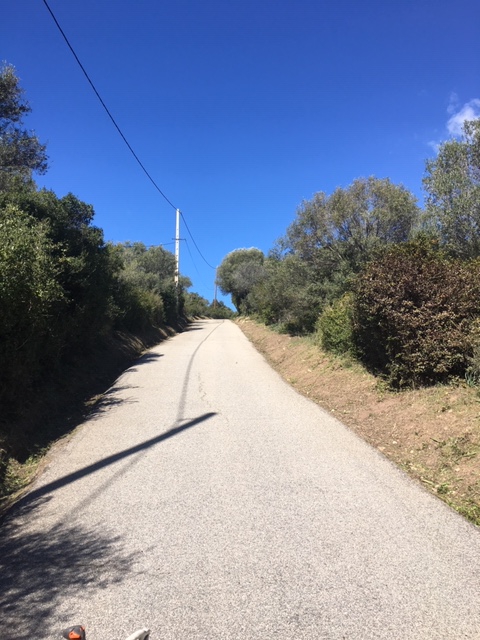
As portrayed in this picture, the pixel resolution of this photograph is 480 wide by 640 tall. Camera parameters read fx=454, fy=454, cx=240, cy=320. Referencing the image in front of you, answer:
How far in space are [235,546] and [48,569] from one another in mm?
1516

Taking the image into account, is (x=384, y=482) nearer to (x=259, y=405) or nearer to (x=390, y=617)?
(x=390, y=617)

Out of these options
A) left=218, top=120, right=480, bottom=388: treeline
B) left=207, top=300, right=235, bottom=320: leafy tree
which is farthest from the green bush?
left=207, top=300, right=235, bottom=320: leafy tree

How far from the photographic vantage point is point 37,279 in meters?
7.59

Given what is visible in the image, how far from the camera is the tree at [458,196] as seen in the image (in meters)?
12.1

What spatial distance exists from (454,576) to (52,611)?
2909 mm

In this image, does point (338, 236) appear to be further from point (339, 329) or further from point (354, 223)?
point (339, 329)

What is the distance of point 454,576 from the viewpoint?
11.2ft

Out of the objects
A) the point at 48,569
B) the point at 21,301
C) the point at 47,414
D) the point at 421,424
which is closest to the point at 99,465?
the point at 48,569

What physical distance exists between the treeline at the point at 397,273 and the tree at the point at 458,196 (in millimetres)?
27

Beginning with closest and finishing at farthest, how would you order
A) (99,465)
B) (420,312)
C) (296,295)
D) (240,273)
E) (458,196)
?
(99,465) < (420,312) < (458,196) < (296,295) < (240,273)

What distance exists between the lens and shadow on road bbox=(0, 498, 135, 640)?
3.06 m

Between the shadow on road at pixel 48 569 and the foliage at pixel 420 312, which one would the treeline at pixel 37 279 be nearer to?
the shadow on road at pixel 48 569

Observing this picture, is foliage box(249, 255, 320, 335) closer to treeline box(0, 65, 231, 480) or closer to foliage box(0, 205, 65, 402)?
treeline box(0, 65, 231, 480)

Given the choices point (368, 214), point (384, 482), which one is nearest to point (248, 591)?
point (384, 482)
